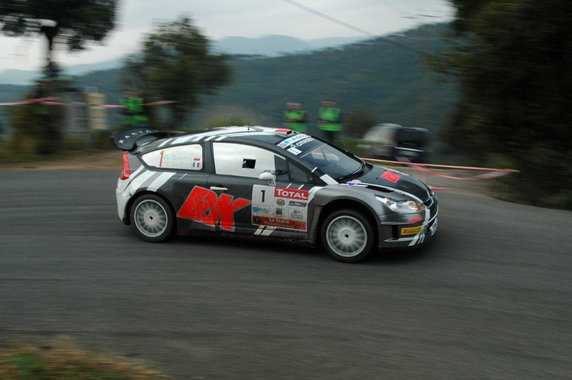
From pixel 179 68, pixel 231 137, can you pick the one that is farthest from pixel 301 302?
pixel 179 68

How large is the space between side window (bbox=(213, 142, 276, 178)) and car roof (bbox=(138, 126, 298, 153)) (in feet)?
0.39

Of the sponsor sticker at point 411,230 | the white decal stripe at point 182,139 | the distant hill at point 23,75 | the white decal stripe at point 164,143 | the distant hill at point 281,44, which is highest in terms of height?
the distant hill at point 281,44

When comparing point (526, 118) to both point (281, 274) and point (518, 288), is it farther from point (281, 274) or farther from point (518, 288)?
point (281, 274)

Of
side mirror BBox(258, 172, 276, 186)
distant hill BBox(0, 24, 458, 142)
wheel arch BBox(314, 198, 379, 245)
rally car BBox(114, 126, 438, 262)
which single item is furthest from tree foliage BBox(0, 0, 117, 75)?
distant hill BBox(0, 24, 458, 142)

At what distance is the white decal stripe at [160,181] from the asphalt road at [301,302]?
0.82 metres

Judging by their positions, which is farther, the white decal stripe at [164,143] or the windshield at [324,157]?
the white decal stripe at [164,143]

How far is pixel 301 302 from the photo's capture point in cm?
650

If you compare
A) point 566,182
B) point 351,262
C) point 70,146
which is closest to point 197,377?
point 351,262

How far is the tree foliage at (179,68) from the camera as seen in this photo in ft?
62.2

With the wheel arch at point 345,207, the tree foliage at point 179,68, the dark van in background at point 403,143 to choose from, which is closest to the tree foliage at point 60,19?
the tree foliage at point 179,68

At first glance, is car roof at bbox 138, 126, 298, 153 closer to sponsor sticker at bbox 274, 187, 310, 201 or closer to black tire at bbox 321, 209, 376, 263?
sponsor sticker at bbox 274, 187, 310, 201

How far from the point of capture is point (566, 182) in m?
11.0

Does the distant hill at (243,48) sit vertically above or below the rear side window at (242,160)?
above

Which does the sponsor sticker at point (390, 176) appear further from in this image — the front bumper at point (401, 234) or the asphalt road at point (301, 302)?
the asphalt road at point (301, 302)
